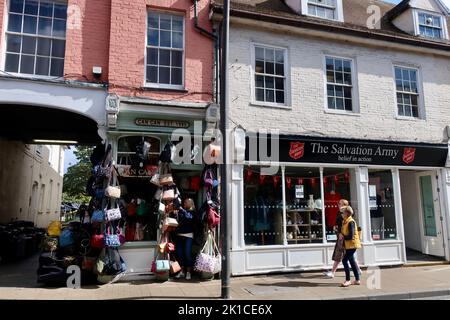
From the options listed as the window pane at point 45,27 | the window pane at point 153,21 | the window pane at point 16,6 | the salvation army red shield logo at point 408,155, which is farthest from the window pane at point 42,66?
the salvation army red shield logo at point 408,155

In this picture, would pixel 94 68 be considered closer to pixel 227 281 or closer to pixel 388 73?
pixel 227 281

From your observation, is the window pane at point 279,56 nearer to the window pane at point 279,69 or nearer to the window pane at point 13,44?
the window pane at point 279,69

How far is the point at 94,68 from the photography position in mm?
8883

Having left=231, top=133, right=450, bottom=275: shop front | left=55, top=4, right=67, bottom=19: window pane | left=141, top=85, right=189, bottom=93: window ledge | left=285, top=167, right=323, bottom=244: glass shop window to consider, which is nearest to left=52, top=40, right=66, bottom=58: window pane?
left=55, top=4, right=67, bottom=19: window pane

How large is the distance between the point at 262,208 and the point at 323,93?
377 centimetres

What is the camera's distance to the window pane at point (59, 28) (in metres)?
9.14

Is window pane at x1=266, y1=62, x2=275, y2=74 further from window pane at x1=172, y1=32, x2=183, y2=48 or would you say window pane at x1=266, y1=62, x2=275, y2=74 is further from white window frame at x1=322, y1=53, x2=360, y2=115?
window pane at x1=172, y1=32, x2=183, y2=48

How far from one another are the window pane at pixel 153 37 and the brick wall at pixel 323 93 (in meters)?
1.97

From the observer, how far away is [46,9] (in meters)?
9.16

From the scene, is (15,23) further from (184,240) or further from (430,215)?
(430,215)

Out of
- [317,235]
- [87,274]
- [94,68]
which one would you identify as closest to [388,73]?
[317,235]

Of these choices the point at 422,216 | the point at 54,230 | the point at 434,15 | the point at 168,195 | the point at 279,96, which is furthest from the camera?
the point at 434,15

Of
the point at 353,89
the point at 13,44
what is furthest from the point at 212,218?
the point at 13,44
